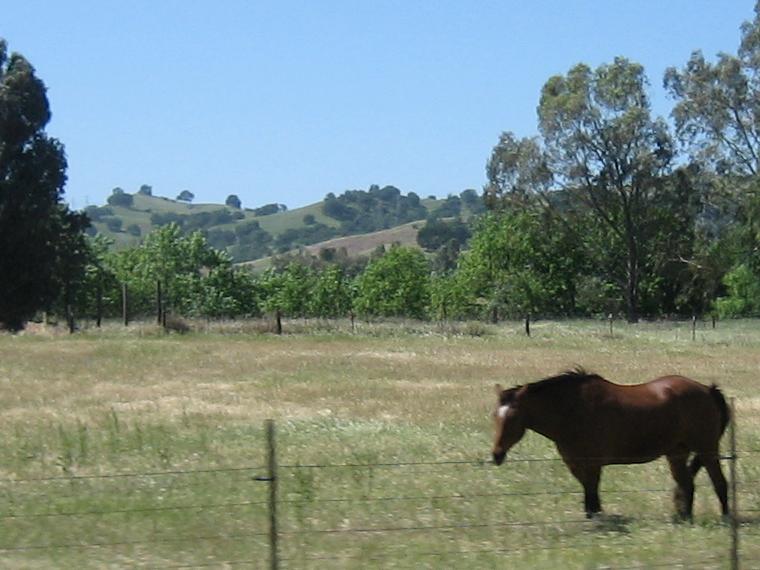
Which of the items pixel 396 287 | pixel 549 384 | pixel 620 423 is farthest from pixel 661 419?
pixel 396 287

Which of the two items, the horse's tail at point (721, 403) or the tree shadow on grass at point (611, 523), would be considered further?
the horse's tail at point (721, 403)

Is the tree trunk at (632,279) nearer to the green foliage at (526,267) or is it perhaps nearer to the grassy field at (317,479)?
the green foliage at (526,267)

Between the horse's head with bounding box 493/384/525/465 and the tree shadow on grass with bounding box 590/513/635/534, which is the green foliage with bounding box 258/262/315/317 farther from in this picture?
the tree shadow on grass with bounding box 590/513/635/534

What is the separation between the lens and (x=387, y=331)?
50938 millimetres

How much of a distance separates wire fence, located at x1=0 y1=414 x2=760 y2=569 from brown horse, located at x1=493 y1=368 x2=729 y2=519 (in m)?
0.47

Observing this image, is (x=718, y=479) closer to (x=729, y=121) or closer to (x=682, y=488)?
(x=682, y=488)

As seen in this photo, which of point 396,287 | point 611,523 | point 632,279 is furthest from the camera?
point 396,287

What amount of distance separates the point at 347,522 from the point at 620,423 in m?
2.93

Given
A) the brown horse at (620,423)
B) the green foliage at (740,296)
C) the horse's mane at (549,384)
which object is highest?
the green foliage at (740,296)

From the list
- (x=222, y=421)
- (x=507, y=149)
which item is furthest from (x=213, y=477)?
(x=507, y=149)

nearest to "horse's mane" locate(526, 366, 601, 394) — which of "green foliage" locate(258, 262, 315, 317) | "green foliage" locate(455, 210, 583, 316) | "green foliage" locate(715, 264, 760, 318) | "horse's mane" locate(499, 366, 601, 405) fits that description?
"horse's mane" locate(499, 366, 601, 405)

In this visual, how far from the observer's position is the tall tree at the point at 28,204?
189 feet

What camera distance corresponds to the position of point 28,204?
5869 centimetres

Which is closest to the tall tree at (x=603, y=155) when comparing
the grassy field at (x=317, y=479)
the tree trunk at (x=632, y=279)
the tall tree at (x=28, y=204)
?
the tree trunk at (x=632, y=279)
